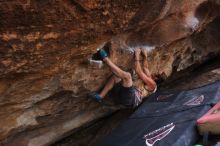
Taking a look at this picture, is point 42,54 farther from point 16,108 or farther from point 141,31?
point 141,31

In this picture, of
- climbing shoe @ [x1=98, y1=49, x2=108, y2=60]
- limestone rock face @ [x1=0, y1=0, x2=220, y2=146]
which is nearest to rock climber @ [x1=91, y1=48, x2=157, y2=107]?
climbing shoe @ [x1=98, y1=49, x2=108, y2=60]

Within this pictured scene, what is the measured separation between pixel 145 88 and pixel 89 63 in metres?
1.35

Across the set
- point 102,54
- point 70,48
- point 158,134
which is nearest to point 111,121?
point 102,54

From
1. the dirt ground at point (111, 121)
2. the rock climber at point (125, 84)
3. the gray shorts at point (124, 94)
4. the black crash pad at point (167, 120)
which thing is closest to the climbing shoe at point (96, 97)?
the rock climber at point (125, 84)

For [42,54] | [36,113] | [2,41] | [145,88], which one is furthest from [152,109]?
[2,41]

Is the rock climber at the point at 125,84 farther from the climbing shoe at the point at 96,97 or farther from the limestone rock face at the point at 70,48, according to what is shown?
the limestone rock face at the point at 70,48

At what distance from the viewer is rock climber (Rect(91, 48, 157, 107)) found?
15.8 feet

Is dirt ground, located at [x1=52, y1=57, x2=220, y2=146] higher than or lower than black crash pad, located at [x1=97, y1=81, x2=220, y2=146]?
lower

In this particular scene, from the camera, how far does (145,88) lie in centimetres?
559

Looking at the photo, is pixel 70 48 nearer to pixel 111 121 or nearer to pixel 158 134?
pixel 158 134

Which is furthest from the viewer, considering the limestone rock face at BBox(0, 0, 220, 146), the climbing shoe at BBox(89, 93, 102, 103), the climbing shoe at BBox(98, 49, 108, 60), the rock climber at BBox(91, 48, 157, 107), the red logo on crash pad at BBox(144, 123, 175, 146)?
the climbing shoe at BBox(89, 93, 102, 103)

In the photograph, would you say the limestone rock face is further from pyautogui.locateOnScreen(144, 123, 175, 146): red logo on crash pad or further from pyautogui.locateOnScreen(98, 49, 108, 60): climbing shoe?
pyautogui.locateOnScreen(144, 123, 175, 146): red logo on crash pad

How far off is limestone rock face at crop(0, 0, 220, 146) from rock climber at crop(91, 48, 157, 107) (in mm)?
115

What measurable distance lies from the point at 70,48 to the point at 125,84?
1316mm
